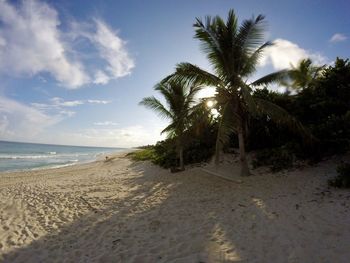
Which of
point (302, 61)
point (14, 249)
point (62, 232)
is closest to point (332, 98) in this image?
point (62, 232)

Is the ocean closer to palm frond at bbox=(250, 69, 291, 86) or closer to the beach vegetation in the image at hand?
the beach vegetation

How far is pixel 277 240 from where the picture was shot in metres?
4.46

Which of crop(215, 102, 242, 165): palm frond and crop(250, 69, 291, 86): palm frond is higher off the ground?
crop(250, 69, 291, 86): palm frond

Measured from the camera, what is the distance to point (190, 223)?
560 cm

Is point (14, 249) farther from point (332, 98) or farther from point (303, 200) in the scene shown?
point (332, 98)

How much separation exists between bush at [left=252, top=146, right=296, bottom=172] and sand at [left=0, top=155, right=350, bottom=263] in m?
0.51

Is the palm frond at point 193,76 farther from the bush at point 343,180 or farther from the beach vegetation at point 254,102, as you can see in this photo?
the bush at point 343,180

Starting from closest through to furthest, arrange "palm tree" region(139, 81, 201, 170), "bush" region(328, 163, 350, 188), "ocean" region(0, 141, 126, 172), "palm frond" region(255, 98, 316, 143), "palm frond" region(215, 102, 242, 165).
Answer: "bush" region(328, 163, 350, 188)
"palm frond" region(215, 102, 242, 165)
"palm frond" region(255, 98, 316, 143)
"palm tree" region(139, 81, 201, 170)
"ocean" region(0, 141, 126, 172)

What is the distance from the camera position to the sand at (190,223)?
13.9 feet

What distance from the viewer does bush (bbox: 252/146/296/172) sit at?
9570 mm

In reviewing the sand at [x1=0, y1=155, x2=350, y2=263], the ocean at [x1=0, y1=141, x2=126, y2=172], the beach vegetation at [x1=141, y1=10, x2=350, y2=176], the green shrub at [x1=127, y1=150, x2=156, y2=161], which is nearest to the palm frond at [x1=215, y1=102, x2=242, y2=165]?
the beach vegetation at [x1=141, y1=10, x2=350, y2=176]

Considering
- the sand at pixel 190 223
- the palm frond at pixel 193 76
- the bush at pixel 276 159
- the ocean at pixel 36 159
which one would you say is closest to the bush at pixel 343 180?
the sand at pixel 190 223

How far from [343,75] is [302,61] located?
41.3 ft

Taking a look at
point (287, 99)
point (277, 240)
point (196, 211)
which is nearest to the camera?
point (277, 240)
